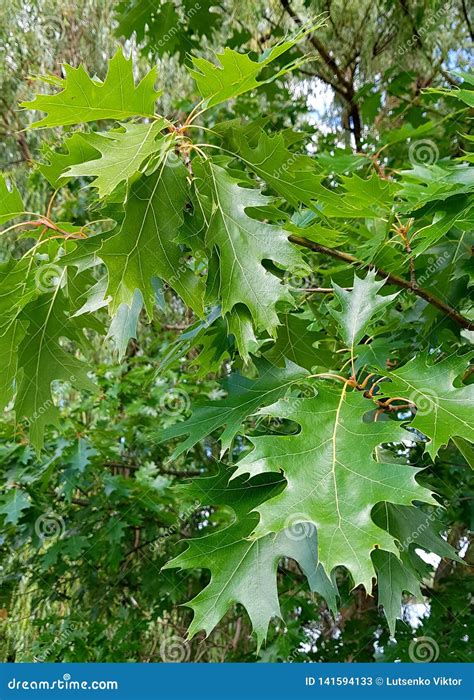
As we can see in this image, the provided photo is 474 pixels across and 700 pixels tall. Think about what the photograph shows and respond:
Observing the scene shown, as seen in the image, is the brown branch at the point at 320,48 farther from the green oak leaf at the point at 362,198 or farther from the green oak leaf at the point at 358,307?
the green oak leaf at the point at 358,307

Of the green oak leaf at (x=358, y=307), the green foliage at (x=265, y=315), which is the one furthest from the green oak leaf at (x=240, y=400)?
the green oak leaf at (x=358, y=307)

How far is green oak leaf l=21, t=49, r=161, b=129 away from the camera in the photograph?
0.92m

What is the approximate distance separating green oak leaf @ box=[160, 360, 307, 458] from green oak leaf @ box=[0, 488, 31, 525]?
104 centimetres

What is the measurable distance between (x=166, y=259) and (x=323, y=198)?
0.84 feet

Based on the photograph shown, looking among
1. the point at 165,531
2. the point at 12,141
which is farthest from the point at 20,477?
the point at 12,141

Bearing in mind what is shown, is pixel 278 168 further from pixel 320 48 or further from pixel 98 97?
pixel 320 48

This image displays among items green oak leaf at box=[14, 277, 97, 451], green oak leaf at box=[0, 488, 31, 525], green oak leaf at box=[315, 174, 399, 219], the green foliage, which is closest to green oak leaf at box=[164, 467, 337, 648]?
the green foliage

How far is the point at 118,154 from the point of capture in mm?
917

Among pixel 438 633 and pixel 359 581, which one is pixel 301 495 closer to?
pixel 359 581

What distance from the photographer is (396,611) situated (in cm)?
107

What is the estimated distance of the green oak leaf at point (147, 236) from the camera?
3.15 feet

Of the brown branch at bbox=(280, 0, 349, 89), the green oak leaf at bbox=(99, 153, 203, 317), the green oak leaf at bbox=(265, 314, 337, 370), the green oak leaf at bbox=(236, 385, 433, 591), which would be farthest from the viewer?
the brown branch at bbox=(280, 0, 349, 89)

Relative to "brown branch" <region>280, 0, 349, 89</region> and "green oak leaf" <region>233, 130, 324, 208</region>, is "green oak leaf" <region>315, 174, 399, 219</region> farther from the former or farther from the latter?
"brown branch" <region>280, 0, 349, 89</region>

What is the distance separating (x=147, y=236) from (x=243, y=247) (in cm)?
12
